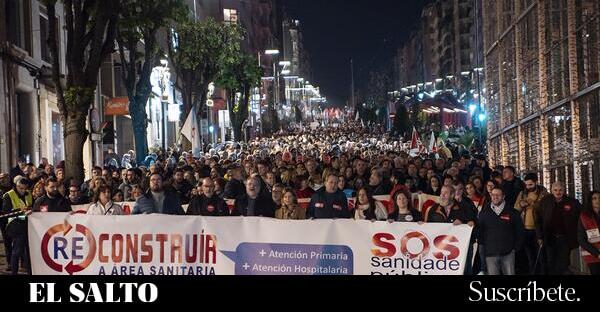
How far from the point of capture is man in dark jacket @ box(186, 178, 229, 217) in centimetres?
1363

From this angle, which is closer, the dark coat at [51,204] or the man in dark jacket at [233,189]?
the dark coat at [51,204]

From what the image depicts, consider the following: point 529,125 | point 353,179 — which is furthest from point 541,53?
point 353,179

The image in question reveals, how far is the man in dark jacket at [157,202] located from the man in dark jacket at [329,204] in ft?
5.89

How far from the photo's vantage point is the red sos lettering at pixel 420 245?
38.0ft

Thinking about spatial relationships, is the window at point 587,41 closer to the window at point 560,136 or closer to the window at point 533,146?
the window at point 560,136

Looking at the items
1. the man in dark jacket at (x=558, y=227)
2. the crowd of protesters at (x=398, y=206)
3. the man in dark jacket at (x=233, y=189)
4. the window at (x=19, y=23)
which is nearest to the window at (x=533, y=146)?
the crowd of protesters at (x=398, y=206)

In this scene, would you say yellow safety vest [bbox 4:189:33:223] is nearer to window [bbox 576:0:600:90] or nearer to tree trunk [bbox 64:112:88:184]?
tree trunk [bbox 64:112:88:184]

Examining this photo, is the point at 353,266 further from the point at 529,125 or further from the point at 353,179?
the point at 529,125

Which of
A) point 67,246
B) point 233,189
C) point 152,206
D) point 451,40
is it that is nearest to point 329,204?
point 152,206

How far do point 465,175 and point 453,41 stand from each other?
142 metres

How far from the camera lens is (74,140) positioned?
72.4 feet

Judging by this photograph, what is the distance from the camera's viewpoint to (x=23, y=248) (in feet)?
49.5

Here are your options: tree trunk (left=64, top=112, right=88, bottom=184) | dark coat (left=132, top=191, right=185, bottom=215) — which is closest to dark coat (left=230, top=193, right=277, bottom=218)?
dark coat (left=132, top=191, right=185, bottom=215)

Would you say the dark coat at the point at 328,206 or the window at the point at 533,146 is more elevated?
the window at the point at 533,146
